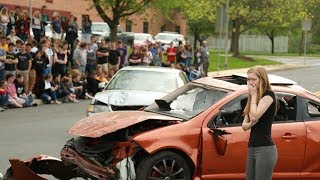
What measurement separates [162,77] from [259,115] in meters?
7.55

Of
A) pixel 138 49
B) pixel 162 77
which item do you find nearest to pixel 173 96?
pixel 162 77

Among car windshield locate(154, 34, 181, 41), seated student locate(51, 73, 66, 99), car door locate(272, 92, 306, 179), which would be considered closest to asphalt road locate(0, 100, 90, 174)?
seated student locate(51, 73, 66, 99)

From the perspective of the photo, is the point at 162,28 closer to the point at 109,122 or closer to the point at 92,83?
the point at 92,83

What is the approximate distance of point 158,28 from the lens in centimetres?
6650

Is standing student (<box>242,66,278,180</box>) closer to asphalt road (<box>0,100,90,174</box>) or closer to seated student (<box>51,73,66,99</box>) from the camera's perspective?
asphalt road (<box>0,100,90,174</box>)

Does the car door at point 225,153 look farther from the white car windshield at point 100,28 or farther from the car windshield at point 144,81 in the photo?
the white car windshield at point 100,28

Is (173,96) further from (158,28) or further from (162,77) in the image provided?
(158,28)

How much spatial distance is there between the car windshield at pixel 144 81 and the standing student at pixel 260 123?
6.88 meters

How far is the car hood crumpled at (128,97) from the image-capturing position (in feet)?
42.1

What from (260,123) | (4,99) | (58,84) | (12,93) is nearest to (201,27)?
(58,84)

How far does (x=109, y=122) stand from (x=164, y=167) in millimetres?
894

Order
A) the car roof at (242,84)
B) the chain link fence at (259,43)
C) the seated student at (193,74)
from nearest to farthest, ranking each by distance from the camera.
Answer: the car roof at (242,84) → the seated student at (193,74) → the chain link fence at (259,43)

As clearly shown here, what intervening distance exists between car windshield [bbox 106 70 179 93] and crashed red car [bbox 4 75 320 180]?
194 inches

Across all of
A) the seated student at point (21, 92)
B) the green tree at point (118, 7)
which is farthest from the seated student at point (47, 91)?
the green tree at point (118, 7)
